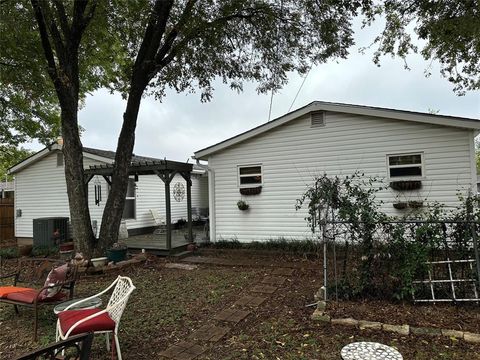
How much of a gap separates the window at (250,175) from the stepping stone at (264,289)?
4.07 metres

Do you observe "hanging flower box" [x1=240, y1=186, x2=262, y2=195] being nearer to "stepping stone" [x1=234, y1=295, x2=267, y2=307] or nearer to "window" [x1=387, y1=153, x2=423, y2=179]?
"window" [x1=387, y1=153, x2=423, y2=179]

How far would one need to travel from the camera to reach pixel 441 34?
7.82 metres

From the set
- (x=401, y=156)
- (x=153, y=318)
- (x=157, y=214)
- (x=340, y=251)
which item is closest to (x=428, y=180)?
(x=401, y=156)

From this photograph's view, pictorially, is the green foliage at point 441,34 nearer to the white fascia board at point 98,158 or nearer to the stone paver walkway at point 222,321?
the stone paver walkway at point 222,321

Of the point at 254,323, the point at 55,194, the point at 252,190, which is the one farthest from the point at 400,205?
the point at 55,194

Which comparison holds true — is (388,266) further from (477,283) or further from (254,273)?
(254,273)

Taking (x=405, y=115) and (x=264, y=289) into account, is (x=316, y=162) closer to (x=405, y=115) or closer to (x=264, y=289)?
(x=405, y=115)

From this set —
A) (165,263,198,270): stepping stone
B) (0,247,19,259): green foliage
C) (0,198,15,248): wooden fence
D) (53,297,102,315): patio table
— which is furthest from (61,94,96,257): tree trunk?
(0,198,15,248): wooden fence

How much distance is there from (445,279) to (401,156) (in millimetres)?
4500

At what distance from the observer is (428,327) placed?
3562mm

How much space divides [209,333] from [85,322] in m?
1.48

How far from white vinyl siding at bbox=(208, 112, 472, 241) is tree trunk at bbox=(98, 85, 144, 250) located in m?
2.85

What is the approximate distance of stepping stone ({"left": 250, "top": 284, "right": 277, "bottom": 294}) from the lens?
5.51 meters

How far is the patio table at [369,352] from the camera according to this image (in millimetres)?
3004
